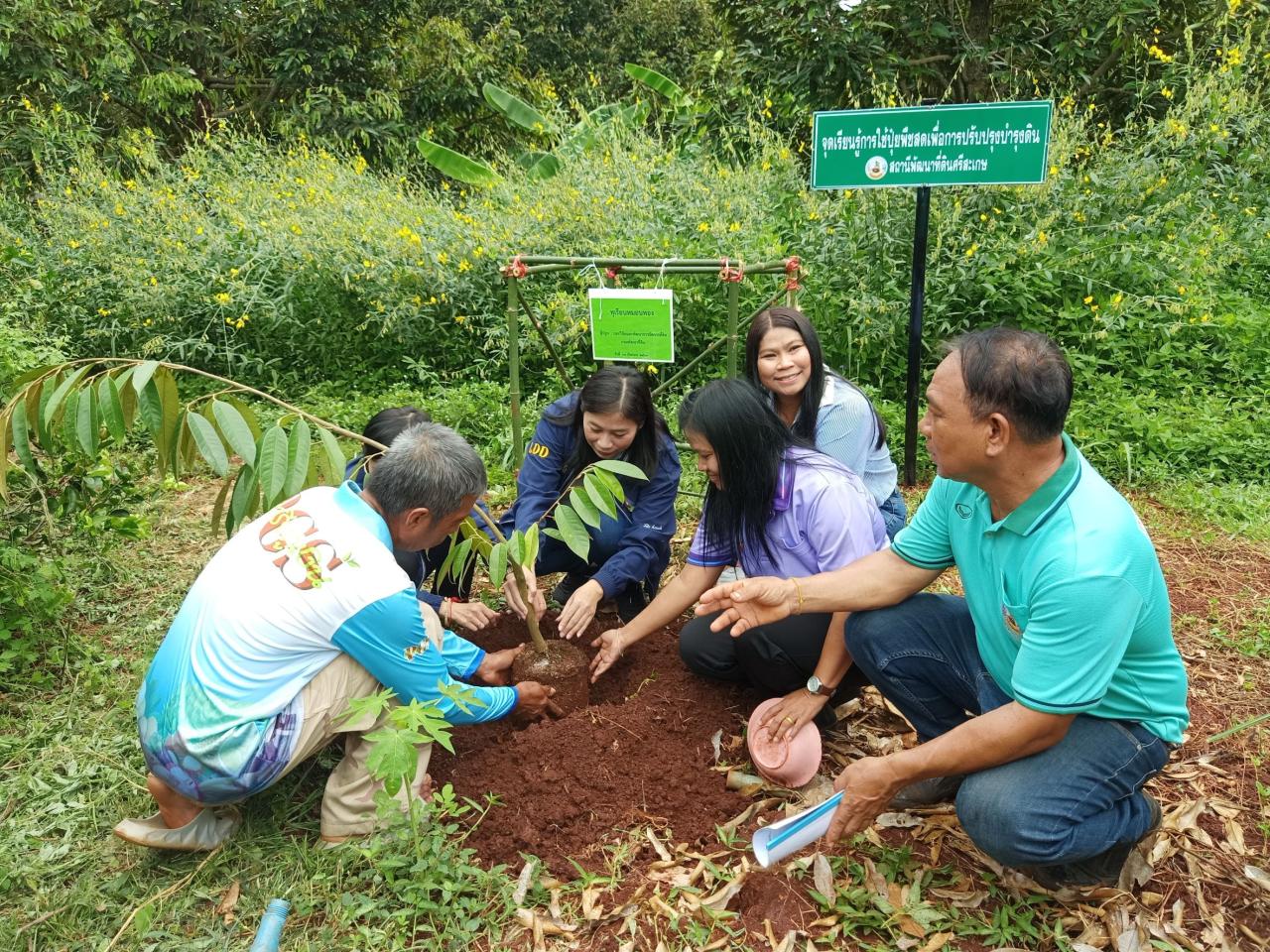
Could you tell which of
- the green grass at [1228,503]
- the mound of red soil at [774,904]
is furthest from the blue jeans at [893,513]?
the green grass at [1228,503]

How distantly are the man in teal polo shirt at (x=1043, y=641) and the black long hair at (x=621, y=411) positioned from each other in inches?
49.7

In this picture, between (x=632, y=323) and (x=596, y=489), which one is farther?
(x=632, y=323)

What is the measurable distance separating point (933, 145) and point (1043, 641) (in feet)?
10.3

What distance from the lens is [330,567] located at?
213 cm

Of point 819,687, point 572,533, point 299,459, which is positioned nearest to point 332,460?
point 299,459

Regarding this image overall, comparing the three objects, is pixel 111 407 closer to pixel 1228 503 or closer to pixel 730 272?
pixel 730 272

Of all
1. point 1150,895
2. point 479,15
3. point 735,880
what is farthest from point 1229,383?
point 479,15

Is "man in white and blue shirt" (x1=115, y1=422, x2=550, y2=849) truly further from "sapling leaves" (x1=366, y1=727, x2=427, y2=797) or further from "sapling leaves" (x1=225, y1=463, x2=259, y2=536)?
"sapling leaves" (x1=366, y1=727, x2=427, y2=797)

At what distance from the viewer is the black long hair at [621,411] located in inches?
123

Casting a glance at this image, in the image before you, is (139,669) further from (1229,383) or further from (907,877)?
(1229,383)

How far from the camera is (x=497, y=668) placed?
286cm

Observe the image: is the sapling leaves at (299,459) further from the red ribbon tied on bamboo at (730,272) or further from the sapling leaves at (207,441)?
the red ribbon tied on bamboo at (730,272)

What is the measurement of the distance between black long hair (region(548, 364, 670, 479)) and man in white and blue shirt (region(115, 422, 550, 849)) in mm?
908

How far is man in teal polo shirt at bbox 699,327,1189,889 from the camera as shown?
1825mm
